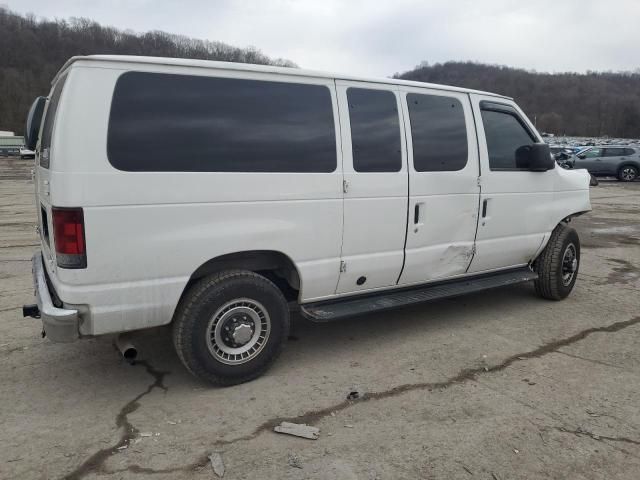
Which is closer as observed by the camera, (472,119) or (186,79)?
(186,79)

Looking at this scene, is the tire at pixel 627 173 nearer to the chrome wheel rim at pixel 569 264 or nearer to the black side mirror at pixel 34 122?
the chrome wheel rim at pixel 569 264

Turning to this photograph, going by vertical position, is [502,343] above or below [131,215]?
below

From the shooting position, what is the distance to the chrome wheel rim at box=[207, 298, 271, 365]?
3.62 metres

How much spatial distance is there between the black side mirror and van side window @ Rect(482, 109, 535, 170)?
3905mm

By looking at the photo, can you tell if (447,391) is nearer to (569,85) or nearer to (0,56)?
(0,56)

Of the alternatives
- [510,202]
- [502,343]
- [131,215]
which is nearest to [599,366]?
[502,343]

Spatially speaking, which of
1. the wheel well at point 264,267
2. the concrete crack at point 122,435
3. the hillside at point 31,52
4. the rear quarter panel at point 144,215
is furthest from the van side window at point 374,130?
the hillside at point 31,52

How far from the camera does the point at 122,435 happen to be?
10.2ft

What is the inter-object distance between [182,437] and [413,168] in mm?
2684

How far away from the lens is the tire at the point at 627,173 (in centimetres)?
2634

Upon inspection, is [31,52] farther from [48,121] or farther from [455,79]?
[48,121]

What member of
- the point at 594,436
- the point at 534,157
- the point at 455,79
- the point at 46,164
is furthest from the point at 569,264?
the point at 455,79

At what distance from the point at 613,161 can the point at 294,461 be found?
28138mm

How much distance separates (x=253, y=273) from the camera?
3.74m
